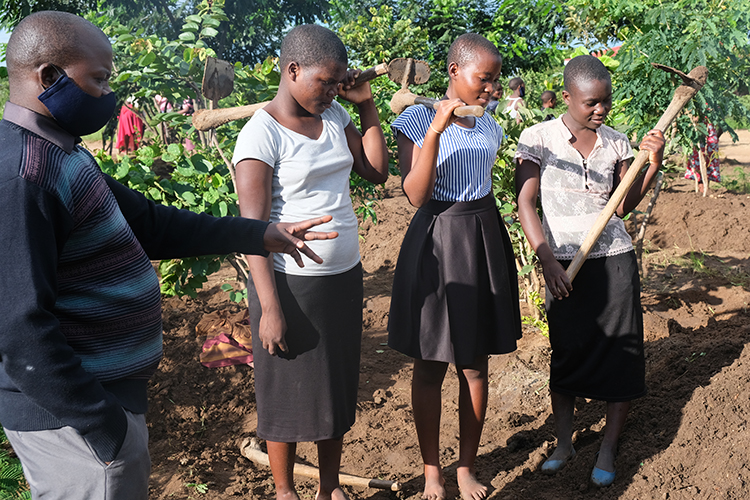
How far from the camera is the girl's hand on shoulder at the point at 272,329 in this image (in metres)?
2.10

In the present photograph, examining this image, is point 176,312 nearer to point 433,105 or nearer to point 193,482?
point 193,482

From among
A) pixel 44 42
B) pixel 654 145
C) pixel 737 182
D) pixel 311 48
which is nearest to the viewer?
pixel 44 42

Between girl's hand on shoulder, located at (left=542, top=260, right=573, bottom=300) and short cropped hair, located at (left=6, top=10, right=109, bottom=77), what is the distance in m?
1.84

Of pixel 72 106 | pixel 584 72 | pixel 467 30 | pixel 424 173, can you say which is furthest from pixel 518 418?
pixel 467 30

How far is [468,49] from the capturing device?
2355mm

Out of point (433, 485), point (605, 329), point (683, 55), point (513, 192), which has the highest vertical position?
point (683, 55)

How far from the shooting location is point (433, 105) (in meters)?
2.35

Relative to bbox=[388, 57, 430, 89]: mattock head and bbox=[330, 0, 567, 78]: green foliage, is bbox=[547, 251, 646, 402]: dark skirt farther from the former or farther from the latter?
bbox=[330, 0, 567, 78]: green foliage

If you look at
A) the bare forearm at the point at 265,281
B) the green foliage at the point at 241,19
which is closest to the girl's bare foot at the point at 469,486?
the bare forearm at the point at 265,281

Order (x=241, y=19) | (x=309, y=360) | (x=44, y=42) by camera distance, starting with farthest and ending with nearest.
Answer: (x=241, y=19) < (x=309, y=360) < (x=44, y=42)

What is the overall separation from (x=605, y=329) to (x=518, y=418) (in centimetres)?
93

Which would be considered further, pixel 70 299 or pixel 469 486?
pixel 469 486

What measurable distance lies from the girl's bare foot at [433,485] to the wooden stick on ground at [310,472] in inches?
6.8

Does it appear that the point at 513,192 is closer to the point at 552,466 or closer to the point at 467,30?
the point at 552,466
